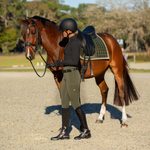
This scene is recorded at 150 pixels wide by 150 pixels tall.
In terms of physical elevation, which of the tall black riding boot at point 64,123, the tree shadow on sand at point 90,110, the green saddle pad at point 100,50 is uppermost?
the green saddle pad at point 100,50

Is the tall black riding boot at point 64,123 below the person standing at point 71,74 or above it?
below

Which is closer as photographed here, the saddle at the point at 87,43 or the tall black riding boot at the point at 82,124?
the tall black riding boot at the point at 82,124

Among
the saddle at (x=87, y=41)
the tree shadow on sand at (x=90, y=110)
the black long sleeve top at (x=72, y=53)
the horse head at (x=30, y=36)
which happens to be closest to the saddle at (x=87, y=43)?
the saddle at (x=87, y=41)

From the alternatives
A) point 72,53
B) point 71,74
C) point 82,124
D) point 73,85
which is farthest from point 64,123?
point 72,53

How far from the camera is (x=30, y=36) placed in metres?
4.48

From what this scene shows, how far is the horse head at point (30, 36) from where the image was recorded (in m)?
4.41

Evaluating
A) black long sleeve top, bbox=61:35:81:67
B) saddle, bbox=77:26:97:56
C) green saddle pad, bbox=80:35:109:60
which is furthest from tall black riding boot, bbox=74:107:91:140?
green saddle pad, bbox=80:35:109:60

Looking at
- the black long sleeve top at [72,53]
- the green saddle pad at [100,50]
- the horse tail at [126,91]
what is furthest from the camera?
the horse tail at [126,91]

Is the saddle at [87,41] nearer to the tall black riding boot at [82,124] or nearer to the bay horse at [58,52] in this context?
the bay horse at [58,52]

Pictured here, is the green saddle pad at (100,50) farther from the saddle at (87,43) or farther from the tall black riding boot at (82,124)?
the tall black riding boot at (82,124)

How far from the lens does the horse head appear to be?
14.5ft

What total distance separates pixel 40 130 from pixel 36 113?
1637 millimetres

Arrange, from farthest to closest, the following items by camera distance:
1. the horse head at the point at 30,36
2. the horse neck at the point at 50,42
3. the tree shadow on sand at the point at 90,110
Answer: the tree shadow on sand at the point at 90,110 → the horse neck at the point at 50,42 → the horse head at the point at 30,36

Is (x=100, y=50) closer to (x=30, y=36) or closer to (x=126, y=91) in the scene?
(x=126, y=91)
